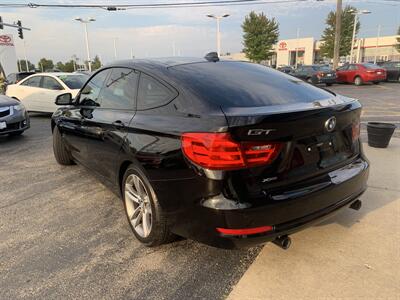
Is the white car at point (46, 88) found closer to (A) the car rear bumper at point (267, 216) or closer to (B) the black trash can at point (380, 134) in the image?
(B) the black trash can at point (380, 134)

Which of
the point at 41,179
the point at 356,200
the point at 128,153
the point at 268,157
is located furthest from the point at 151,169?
the point at 41,179

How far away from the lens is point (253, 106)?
104 inches

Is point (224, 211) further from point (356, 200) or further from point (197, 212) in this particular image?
point (356, 200)

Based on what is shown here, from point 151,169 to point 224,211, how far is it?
2.45 feet

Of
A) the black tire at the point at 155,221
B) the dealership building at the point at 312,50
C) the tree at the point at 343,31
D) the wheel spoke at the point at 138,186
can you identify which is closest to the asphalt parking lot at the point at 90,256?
the black tire at the point at 155,221

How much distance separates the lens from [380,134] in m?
6.09

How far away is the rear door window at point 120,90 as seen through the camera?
11.1 feet

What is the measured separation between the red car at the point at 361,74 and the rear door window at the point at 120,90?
2171 cm

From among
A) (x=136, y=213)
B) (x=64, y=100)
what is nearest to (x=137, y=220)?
(x=136, y=213)

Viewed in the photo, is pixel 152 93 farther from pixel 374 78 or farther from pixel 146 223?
pixel 374 78

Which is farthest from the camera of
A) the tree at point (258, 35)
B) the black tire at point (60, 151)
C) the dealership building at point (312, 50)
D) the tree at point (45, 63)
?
the tree at point (45, 63)

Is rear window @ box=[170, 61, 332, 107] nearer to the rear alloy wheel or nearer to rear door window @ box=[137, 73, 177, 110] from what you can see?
rear door window @ box=[137, 73, 177, 110]

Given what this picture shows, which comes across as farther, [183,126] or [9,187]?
[9,187]

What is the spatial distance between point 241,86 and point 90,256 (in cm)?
193
